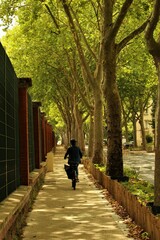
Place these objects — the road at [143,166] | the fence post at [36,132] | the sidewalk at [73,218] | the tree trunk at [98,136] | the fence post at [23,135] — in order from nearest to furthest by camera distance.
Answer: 1. the sidewalk at [73,218]
2. the fence post at [23,135]
3. the fence post at [36,132]
4. the road at [143,166]
5. the tree trunk at [98,136]

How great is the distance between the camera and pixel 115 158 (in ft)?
47.9

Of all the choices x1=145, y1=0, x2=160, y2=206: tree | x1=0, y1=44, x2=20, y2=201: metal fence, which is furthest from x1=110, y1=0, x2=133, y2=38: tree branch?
x1=145, y1=0, x2=160, y2=206: tree

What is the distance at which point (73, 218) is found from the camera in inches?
376

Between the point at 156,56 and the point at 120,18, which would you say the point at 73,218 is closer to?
the point at 156,56

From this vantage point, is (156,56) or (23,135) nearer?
(156,56)

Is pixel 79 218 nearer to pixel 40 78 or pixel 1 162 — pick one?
pixel 1 162

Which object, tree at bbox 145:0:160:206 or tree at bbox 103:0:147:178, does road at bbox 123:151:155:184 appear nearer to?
tree at bbox 103:0:147:178

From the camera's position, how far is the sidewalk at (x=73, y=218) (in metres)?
7.86

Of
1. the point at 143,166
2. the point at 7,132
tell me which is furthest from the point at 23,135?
the point at 143,166

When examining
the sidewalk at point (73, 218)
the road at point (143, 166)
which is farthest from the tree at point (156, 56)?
the road at point (143, 166)

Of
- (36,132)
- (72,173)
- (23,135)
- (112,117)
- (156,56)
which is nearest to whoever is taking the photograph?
(156,56)

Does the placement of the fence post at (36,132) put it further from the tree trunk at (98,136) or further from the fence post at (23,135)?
the fence post at (23,135)

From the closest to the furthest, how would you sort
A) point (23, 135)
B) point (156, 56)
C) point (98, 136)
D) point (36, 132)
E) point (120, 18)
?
1. point (156, 56)
2. point (23, 135)
3. point (120, 18)
4. point (36, 132)
5. point (98, 136)

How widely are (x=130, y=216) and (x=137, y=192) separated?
2.46ft
